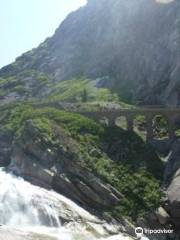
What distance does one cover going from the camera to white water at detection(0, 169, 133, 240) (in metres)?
67.5

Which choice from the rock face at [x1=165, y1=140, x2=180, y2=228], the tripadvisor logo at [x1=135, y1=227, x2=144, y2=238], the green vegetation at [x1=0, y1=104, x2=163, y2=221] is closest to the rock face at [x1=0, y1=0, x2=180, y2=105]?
the green vegetation at [x1=0, y1=104, x2=163, y2=221]

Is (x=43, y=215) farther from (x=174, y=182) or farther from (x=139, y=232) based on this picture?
(x=174, y=182)

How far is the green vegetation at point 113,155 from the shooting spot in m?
78.6

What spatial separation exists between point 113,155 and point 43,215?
24.0 meters

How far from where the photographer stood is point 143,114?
4085 inches

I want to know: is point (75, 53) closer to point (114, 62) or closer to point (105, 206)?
point (114, 62)

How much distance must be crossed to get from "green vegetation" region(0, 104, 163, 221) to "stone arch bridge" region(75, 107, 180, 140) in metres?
3.22

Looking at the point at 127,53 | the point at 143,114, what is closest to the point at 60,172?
the point at 143,114

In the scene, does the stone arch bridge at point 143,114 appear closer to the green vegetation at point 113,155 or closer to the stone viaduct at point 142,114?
the stone viaduct at point 142,114

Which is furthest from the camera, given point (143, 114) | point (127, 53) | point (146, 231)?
point (127, 53)

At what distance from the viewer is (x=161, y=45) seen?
138m

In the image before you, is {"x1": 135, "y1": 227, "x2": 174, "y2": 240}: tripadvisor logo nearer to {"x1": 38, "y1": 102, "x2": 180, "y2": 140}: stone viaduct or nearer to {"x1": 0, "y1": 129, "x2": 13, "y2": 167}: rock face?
{"x1": 38, "y1": 102, "x2": 180, "y2": 140}: stone viaduct

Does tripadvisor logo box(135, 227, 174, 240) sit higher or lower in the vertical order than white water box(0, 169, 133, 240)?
lower

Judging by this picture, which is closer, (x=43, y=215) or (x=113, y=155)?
(x=43, y=215)
